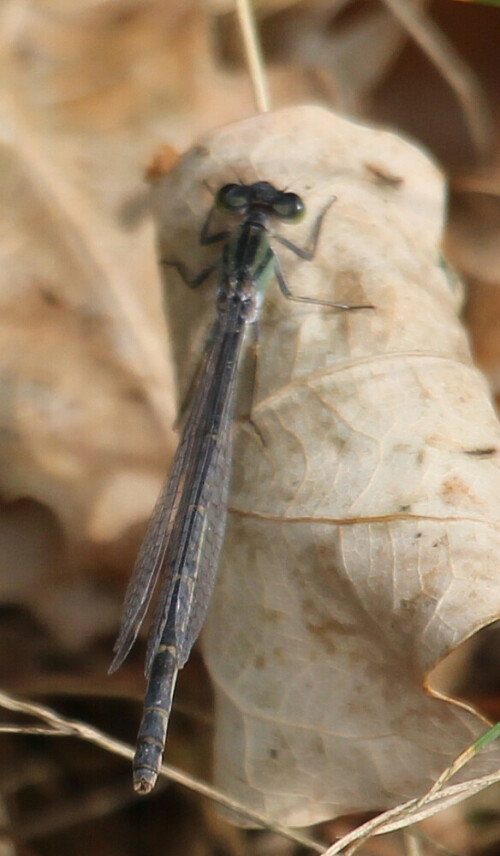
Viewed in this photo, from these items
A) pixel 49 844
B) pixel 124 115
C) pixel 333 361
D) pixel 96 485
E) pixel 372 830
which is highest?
pixel 124 115

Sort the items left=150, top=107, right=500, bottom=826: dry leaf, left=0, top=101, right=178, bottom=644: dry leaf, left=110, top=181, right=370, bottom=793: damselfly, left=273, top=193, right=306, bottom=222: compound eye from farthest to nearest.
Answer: left=0, top=101, right=178, bottom=644: dry leaf → left=273, top=193, right=306, bottom=222: compound eye → left=110, top=181, right=370, bottom=793: damselfly → left=150, top=107, right=500, bottom=826: dry leaf

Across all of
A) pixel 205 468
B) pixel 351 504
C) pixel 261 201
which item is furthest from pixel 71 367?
pixel 351 504

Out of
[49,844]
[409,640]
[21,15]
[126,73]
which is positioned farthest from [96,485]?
[21,15]

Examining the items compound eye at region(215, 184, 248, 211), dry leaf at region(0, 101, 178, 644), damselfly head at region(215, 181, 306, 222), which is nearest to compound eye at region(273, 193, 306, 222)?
damselfly head at region(215, 181, 306, 222)

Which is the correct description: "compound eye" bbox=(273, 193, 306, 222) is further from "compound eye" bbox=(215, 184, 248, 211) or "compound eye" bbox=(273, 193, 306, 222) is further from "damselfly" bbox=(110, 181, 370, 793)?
"compound eye" bbox=(215, 184, 248, 211)

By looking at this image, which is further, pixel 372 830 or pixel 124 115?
pixel 124 115

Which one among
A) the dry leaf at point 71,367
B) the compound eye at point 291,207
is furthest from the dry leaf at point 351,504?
the dry leaf at point 71,367

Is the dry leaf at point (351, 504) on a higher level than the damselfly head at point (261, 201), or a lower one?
lower

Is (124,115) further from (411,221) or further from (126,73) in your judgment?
(411,221)

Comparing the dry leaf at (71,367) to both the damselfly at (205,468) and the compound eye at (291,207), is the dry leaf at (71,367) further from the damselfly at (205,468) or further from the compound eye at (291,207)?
the compound eye at (291,207)
